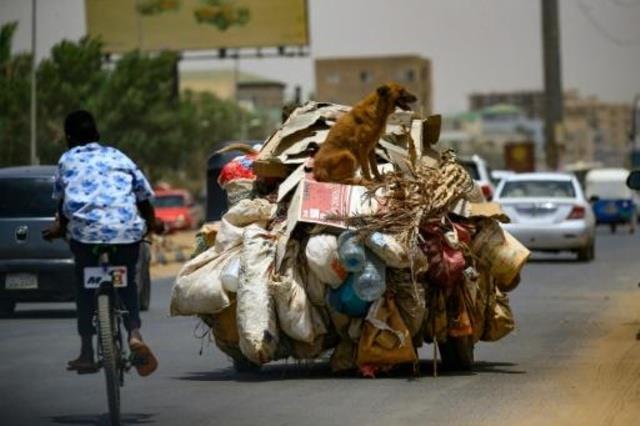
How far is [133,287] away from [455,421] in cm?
198

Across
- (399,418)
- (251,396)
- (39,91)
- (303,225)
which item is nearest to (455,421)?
(399,418)

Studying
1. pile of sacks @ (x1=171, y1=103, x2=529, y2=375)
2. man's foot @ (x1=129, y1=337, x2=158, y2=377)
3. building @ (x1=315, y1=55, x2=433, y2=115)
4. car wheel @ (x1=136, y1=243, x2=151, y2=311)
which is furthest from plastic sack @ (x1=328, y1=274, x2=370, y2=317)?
building @ (x1=315, y1=55, x2=433, y2=115)

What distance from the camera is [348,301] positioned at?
13414mm

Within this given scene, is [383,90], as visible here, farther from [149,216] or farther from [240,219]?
[149,216]

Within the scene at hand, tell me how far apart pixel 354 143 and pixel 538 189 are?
23.0 metres

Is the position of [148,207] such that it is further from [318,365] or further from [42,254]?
[42,254]

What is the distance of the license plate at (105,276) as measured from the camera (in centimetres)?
1119

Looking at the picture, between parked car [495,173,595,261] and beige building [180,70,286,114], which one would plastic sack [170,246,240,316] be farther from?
beige building [180,70,286,114]

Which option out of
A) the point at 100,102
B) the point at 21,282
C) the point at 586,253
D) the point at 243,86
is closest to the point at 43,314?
the point at 21,282

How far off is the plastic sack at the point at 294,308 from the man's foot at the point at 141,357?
2.16m

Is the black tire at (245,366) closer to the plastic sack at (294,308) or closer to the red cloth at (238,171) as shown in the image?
the plastic sack at (294,308)

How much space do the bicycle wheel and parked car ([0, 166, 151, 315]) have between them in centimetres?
1044

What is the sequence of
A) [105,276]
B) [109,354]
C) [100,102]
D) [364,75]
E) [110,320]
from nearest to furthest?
[109,354], [110,320], [105,276], [100,102], [364,75]

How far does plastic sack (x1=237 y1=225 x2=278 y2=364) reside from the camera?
522 inches
